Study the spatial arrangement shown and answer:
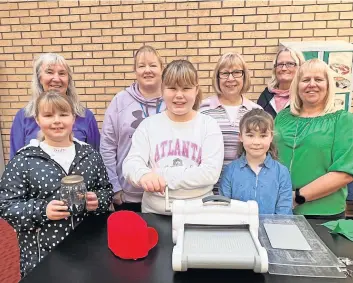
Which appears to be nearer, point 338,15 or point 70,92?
point 70,92

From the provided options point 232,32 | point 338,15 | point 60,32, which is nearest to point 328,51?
point 338,15

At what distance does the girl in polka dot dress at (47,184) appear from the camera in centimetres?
144

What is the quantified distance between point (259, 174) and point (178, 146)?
0.43 metres

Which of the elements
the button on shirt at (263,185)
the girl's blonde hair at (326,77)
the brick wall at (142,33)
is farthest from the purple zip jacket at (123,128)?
the brick wall at (142,33)

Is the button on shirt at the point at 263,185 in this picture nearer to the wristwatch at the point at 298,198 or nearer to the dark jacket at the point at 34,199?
the wristwatch at the point at 298,198

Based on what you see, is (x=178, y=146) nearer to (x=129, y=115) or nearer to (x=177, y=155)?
(x=177, y=155)

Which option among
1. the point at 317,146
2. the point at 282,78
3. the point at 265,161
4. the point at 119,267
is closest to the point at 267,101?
the point at 282,78

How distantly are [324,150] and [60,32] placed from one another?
3.09 meters

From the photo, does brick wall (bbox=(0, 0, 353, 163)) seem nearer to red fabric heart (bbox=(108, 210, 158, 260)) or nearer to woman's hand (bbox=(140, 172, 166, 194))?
woman's hand (bbox=(140, 172, 166, 194))

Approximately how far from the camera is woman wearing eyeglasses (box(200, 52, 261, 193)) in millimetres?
1928

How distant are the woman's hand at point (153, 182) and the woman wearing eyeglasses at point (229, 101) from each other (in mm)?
582

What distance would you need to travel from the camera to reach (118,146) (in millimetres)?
2172

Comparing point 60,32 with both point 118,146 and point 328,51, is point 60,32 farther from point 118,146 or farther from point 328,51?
point 328,51

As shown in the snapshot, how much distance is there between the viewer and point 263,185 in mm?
1646
